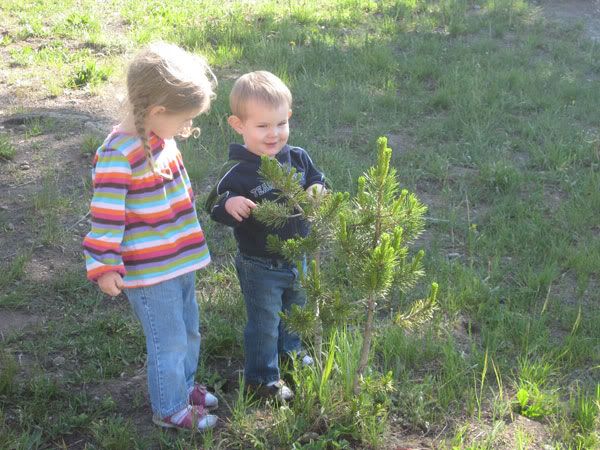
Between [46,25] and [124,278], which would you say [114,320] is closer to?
[124,278]

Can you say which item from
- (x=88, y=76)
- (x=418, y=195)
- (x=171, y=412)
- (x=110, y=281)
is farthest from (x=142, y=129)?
(x=88, y=76)

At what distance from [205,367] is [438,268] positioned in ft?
5.00

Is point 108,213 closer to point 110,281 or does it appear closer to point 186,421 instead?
point 110,281

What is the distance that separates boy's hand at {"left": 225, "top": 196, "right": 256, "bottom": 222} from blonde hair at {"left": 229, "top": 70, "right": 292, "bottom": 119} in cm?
35

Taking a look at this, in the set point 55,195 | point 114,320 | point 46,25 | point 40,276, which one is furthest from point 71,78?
point 114,320

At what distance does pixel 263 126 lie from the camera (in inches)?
123

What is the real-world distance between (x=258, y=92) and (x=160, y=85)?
1.34 feet

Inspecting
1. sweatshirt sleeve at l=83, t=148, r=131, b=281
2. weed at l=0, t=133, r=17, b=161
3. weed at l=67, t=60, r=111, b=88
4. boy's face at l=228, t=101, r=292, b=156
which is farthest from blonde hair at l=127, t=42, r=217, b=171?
weed at l=67, t=60, r=111, b=88

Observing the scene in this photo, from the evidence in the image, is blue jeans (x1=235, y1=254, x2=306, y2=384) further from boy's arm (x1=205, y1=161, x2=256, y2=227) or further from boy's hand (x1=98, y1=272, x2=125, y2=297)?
boy's hand (x1=98, y1=272, x2=125, y2=297)

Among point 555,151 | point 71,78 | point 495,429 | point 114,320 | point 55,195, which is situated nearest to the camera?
point 495,429

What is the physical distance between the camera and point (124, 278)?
9.80 feet

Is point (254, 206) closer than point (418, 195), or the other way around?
point (254, 206)

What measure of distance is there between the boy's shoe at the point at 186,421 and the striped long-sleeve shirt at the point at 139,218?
620 mm

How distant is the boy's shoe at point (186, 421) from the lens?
3.24m
